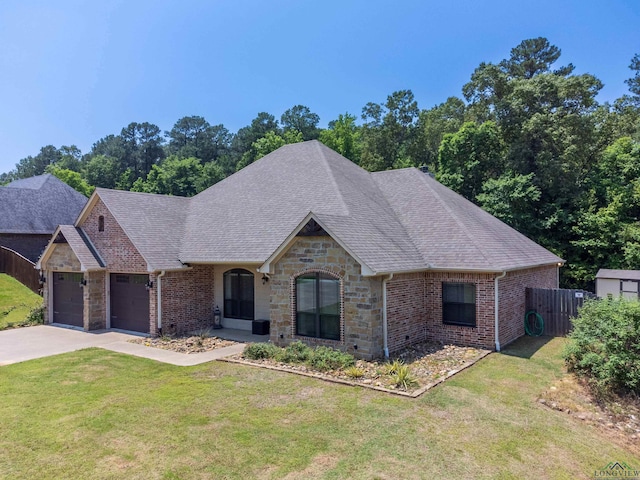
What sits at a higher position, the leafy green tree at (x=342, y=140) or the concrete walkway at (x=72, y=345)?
the leafy green tree at (x=342, y=140)

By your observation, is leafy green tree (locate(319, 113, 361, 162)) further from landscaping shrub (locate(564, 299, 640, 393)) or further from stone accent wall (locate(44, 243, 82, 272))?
landscaping shrub (locate(564, 299, 640, 393))

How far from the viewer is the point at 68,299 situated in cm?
1777

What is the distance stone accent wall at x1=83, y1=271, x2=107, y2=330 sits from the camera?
1644 cm

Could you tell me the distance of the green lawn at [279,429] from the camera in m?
5.88

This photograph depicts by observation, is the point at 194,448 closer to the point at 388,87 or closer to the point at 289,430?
the point at 289,430

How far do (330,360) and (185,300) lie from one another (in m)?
7.66

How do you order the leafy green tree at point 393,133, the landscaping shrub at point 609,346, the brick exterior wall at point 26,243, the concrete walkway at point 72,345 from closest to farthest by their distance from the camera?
the landscaping shrub at point 609,346, the concrete walkway at point 72,345, the brick exterior wall at point 26,243, the leafy green tree at point 393,133

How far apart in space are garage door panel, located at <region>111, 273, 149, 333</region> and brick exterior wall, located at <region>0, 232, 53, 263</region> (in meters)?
14.8

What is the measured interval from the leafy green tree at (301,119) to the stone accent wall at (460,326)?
45617mm

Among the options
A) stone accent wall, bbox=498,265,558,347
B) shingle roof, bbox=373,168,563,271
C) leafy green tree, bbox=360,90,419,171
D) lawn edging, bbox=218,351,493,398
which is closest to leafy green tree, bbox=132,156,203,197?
leafy green tree, bbox=360,90,419,171

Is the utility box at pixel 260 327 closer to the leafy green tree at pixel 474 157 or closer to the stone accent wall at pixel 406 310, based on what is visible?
the stone accent wall at pixel 406 310

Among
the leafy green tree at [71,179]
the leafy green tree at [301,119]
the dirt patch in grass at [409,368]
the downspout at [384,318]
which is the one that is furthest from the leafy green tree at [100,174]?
the downspout at [384,318]

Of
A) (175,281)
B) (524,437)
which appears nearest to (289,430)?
(524,437)

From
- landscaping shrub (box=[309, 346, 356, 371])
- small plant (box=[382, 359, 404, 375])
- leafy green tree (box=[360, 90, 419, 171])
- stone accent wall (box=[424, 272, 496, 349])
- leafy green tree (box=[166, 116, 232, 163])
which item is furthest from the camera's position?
leafy green tree (box=[166, 116, 232, 163])
